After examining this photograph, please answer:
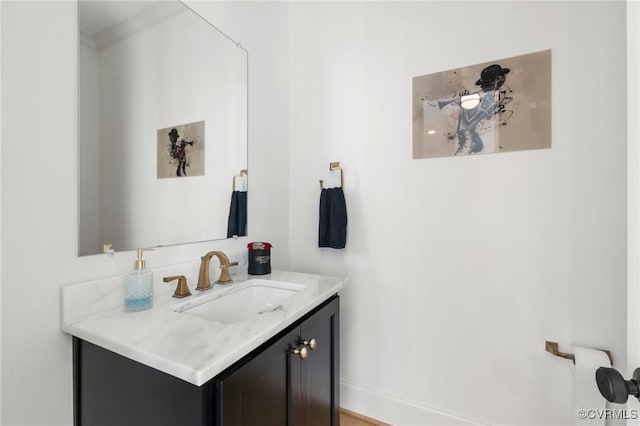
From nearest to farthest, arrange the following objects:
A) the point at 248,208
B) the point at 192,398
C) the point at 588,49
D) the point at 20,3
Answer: the point at 192,398, the point at 20,3, the point at 588,49, the point at 248,208

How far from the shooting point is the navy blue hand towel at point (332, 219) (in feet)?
4.98

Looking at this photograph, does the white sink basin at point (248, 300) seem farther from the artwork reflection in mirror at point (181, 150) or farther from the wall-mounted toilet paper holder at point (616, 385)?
the wall-mounted toilet paper holder at point (616, 385)

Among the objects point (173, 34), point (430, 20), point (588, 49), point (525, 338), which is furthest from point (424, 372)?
point (173, 34)

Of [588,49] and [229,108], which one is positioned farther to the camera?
[229,108]

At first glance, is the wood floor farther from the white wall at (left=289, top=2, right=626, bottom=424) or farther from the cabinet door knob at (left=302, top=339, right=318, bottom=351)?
the cabinet door knob at (left=302, top=339, right=318, bottom=351)

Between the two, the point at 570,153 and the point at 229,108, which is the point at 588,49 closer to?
the point at 570,153

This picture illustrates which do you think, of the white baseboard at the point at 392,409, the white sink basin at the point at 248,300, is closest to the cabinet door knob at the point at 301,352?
the white sink basin at the point at 248,300

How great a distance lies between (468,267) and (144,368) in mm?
1331

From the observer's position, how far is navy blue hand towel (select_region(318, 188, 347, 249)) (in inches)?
59.8

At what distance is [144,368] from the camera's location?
25.8 inches

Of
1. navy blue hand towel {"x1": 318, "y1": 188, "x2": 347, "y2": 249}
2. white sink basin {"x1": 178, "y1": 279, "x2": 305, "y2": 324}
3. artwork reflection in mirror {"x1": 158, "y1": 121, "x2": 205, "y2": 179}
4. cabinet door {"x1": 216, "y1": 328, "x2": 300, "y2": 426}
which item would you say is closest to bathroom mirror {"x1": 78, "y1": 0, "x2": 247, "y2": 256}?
artwork reflection in mirror {"x1": 158, "y1": 121, "x2": 205, "y2": 179}

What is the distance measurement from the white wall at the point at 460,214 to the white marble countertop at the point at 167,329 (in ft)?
2.31

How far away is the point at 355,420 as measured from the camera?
1.54 meters

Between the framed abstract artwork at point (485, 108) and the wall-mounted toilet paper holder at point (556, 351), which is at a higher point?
the framed abstract artwork at point (485, 108)
